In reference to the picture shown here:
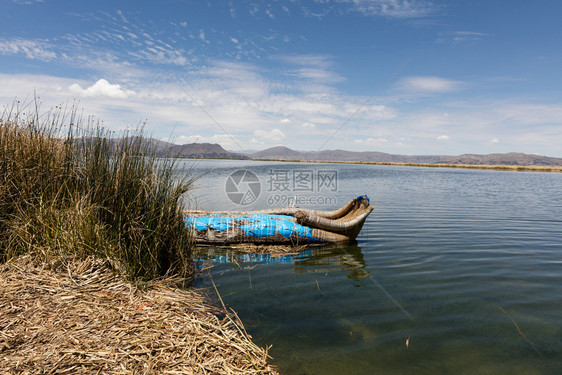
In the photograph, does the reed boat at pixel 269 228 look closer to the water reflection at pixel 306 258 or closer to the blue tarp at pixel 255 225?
the blue tarp at pixel 255 225

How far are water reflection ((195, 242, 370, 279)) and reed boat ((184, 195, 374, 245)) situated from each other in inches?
11.5

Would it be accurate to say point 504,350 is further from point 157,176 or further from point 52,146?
point 52,146

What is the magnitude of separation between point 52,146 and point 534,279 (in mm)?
9555

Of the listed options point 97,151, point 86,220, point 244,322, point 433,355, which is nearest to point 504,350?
point 433,355

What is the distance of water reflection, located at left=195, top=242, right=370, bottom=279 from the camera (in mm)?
6746

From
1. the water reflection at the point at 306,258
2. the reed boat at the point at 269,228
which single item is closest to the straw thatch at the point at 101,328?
the water reflection at the point at 306,258

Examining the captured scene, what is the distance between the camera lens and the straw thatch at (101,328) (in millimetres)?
2742

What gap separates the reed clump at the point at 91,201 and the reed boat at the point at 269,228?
2542mm

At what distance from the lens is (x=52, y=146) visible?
523 centimetres

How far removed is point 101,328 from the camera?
10.5 feet

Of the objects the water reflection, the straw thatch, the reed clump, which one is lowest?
the water reflection

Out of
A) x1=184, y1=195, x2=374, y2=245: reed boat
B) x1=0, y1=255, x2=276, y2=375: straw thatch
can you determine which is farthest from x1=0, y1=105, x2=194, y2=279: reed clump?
x1=184, y1=195, x2=374, y2=245: reed boat

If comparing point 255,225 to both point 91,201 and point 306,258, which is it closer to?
point 306,258

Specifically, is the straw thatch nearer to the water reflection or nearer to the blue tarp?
the water reflection
